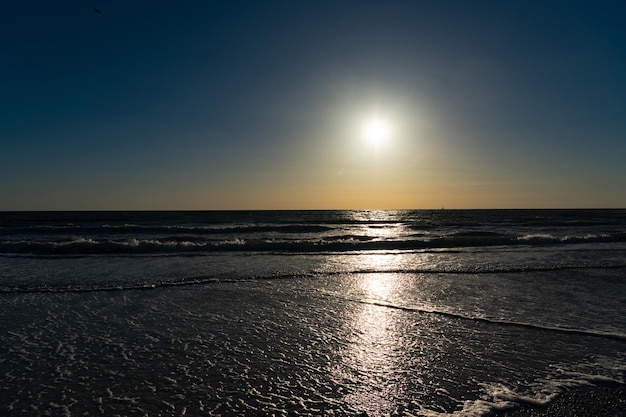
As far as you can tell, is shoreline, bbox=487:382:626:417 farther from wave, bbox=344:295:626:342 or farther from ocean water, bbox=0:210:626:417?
wave, bbox=344:295:626:342

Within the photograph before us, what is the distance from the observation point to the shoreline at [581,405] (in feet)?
13.5

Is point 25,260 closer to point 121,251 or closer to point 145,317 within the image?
point 121,251

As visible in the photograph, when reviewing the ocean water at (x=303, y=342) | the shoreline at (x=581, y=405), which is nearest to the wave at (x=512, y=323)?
the ocean water at (x=303, y=342)

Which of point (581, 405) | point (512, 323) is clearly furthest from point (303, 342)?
point (512, 323)

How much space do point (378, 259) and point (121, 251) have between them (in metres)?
15.1

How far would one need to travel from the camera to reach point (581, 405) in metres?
4.29

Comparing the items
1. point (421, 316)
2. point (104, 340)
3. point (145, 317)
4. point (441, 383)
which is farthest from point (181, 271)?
point (441, 383)

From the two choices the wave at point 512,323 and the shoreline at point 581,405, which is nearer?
the shoreline at point 581,405

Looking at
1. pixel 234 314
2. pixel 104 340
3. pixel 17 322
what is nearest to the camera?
pixel 104 340

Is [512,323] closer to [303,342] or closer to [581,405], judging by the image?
[581,405]

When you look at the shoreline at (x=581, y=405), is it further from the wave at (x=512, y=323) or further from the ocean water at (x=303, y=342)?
the wave at (x=512, y=323)

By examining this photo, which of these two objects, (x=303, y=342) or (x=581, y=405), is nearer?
(x=581, y=405)

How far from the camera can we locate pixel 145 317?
812 centimetres

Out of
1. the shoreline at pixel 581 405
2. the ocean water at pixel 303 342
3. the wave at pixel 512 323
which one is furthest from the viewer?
the wave at pixel 512 323
